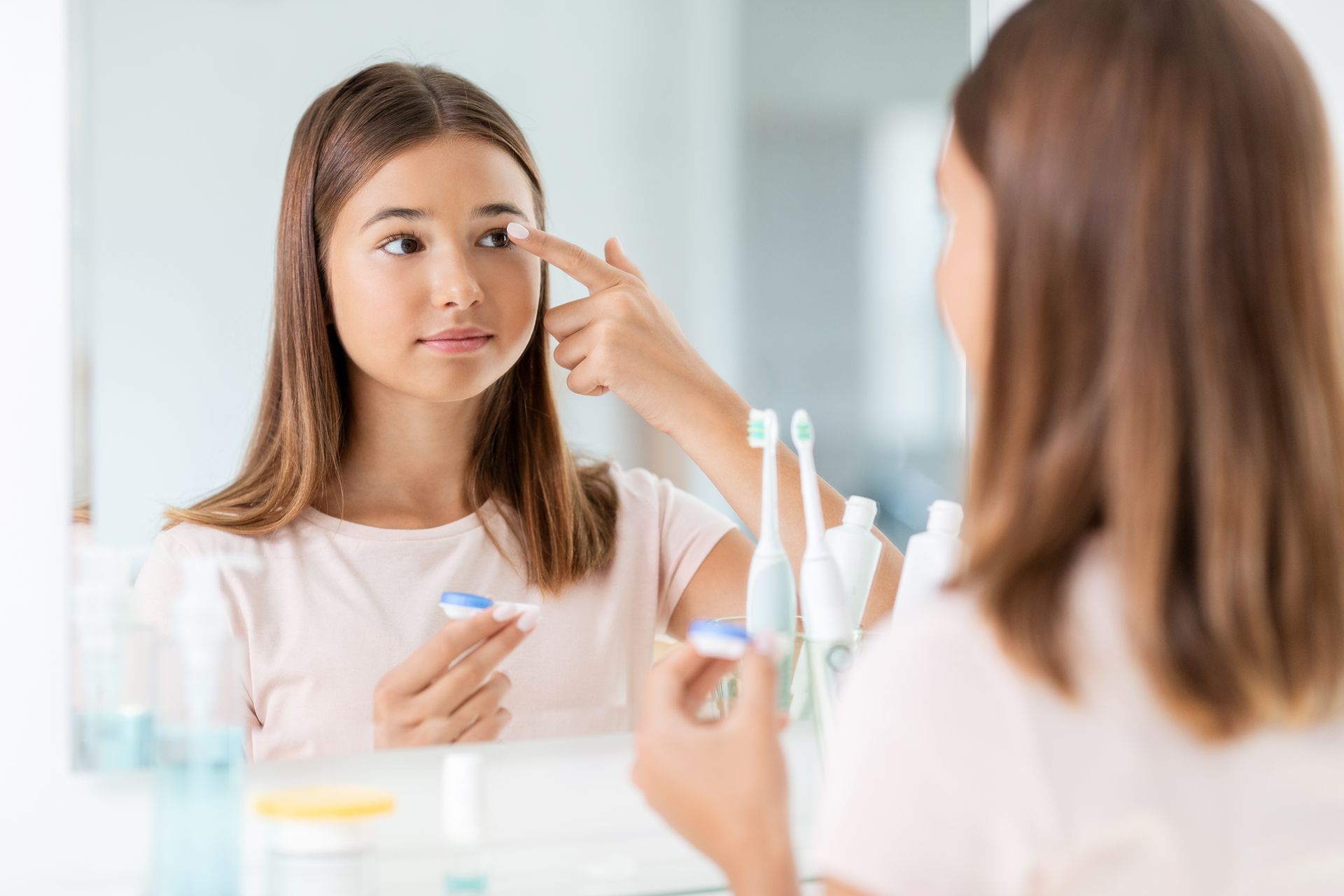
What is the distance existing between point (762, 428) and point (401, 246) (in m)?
0.29

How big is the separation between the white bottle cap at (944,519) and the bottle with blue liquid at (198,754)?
1.68 ft

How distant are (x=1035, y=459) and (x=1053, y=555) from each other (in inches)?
1.6

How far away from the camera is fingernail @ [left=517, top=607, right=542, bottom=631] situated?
866 millimetres

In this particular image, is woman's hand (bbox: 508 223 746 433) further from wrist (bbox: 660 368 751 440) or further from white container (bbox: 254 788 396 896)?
white container (bbox: 254 788 396 896)

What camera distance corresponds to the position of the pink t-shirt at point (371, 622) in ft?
2.67

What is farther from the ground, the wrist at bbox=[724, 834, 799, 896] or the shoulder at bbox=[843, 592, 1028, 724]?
the shoulder at bbox=[843, 592, 1028, 724]

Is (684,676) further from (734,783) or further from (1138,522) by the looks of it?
(1138,522)

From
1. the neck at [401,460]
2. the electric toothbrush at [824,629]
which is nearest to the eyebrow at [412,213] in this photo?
the neck at [401,460]

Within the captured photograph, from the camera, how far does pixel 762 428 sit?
910 millimetres

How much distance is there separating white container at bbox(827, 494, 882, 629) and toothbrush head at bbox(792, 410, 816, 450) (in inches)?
2.7

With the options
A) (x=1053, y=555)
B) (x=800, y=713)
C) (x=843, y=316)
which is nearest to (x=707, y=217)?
(x=843, y=316)

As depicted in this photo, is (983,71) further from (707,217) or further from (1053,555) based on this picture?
(707,217)

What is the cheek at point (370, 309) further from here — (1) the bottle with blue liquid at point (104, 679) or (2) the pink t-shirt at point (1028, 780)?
(2) the pink t-shirt at point (1028, 780)

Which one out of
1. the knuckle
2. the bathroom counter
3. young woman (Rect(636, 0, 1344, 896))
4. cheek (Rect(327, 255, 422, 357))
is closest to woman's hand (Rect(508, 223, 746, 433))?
the knuckle
